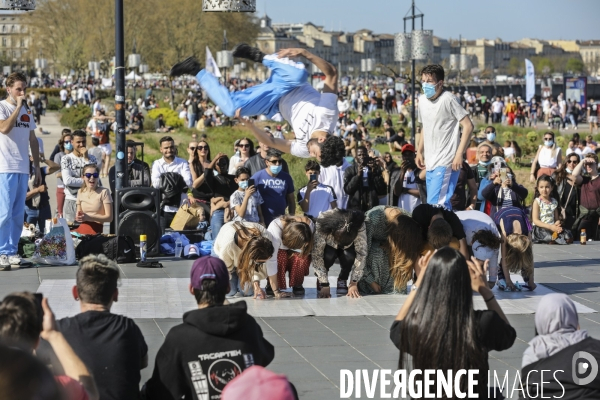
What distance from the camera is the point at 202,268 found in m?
5.05

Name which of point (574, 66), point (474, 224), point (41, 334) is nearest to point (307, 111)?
point (474, 224)

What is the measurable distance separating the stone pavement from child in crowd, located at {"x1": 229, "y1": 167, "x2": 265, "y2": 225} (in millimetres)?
906

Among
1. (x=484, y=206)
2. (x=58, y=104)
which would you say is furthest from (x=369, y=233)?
(x=58, y=104)

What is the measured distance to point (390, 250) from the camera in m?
9.75

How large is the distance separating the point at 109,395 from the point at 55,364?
1.93 ft

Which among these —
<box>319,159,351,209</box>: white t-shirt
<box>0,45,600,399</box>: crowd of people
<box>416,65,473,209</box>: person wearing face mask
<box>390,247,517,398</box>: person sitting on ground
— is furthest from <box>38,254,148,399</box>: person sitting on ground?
<box>319,159,351,209</box>: white t-shirt

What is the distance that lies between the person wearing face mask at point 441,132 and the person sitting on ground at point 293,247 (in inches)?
53.2

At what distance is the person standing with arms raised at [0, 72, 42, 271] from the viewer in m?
10.4

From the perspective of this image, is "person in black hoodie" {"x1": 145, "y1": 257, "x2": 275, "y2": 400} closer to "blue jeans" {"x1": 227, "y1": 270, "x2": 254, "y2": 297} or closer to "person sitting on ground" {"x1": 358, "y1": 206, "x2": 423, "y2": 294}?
"blue jeans" {"x1": 227, "y1": 270, "x2": 254, "y2": 297}

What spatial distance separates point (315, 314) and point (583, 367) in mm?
4536

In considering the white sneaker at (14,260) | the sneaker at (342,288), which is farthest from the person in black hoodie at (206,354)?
the white sneaker at (14,260)

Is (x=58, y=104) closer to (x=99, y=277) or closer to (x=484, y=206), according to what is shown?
(x=484, y=206)

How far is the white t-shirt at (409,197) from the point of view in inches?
520

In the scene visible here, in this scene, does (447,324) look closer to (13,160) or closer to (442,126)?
(442,126)
